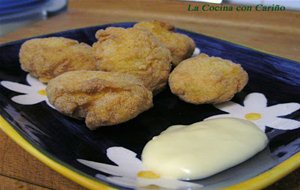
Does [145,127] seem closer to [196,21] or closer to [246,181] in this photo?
[246,181]

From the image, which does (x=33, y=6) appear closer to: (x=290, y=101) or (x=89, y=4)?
(x=89, y=4)

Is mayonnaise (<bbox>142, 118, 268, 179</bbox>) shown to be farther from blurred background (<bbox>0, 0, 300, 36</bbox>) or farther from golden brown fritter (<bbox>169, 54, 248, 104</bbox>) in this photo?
blurred background (<bbox>0, 0, 300, 36</bbox>)

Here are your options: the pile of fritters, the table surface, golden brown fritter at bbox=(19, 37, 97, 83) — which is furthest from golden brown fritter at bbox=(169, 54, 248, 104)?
the table surface

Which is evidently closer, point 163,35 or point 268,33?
point 163,35

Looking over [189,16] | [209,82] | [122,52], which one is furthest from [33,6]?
[209,82]

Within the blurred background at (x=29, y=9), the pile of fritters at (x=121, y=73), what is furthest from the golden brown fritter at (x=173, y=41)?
the blurred background at (x=29, y=9)

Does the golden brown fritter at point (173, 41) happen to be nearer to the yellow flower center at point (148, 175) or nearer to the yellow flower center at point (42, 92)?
the yellow flower center at point (42, 92)
